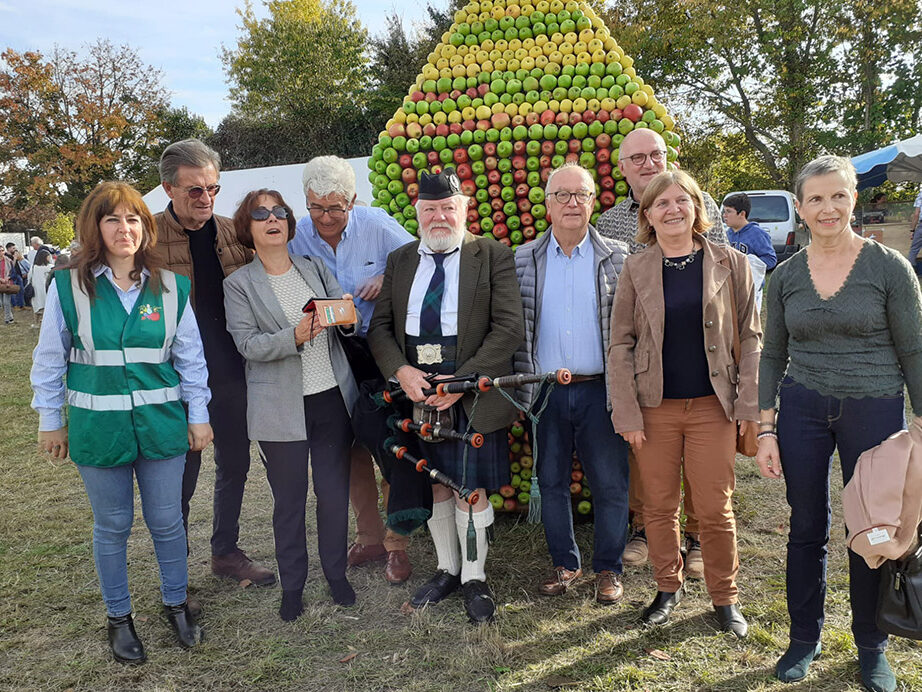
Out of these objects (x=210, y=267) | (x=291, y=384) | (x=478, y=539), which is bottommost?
(x=478, y=539)

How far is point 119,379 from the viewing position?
Answer: 264cm

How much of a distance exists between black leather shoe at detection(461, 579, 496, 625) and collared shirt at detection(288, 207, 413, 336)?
4.32ft

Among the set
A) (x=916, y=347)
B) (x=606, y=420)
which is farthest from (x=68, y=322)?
(x=916, y=347)

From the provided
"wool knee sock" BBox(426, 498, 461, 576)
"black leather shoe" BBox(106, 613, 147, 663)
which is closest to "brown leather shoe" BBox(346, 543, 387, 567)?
"wool knee sock" BBox(426, 498, 461, 576)

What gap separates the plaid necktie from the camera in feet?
9.80

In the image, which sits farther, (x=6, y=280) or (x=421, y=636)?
(x=6, y=280)

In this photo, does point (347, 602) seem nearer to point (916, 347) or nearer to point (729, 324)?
point (729, 324)

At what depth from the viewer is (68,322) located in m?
2.62

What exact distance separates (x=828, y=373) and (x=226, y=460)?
2.77m

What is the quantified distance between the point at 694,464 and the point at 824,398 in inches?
23.7

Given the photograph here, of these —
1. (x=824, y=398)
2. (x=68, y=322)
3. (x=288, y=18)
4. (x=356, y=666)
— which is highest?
(x=288, y=18)

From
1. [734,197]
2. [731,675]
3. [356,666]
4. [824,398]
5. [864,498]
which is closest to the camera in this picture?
[864,498]

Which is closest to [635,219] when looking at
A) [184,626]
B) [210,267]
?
[210,267]

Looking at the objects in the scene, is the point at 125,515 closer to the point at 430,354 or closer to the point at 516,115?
the point at 430,354
